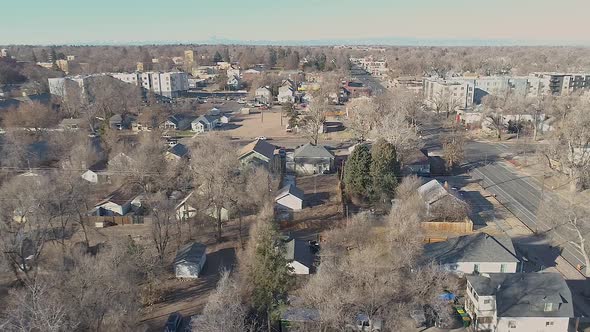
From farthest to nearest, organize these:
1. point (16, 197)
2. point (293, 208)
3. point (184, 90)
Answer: point (184, 90) < point (293, 208) < point (16, 197)

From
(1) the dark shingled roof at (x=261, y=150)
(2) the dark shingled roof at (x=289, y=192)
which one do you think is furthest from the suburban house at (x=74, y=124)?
(2) the dark shingled roof at (x=289, y=192)

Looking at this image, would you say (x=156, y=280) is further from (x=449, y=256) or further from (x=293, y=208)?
(x=449, y=256)

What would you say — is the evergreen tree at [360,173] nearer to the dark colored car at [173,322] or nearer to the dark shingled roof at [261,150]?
the dark shingled roof at [261,150]

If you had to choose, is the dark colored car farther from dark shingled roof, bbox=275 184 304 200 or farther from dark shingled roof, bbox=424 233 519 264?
dark shingled roof, bbox=275 184 304 200

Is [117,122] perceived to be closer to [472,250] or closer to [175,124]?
[175,124]

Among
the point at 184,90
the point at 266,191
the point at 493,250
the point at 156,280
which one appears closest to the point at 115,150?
the point at 266,191
